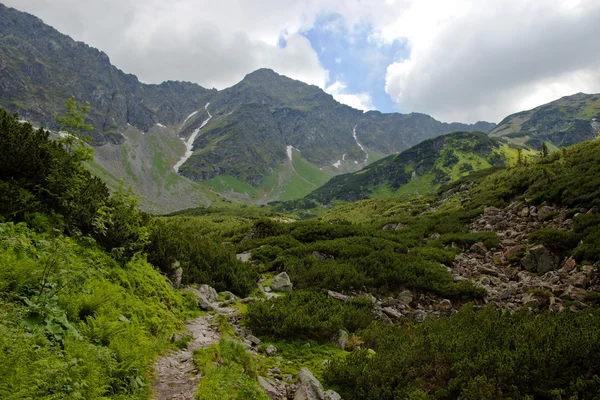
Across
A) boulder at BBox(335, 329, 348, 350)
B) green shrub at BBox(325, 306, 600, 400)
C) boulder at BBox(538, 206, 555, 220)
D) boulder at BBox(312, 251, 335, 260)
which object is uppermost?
boulder at BBox(538, 206, 555, 220)

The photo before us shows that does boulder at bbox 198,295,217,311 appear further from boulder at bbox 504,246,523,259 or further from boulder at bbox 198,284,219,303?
boulder at bbox 504,246,523,259

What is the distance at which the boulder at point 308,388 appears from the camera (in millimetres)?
6152

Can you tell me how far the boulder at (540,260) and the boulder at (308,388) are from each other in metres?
15.9

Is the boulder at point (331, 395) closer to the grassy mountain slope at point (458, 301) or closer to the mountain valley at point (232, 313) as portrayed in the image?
the mountain valley at point (232, 313)

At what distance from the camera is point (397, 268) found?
17.5 m

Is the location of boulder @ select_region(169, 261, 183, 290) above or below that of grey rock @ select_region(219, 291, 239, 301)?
above

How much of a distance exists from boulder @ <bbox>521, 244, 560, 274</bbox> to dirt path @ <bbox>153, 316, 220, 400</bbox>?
16845 millimetres

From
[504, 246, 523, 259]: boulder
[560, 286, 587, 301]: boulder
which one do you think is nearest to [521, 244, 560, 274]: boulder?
[504, 246, 523, 259]: boulder

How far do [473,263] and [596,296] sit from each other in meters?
8.18

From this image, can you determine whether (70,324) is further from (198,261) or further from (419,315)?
(419,315)

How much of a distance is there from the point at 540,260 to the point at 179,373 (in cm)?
1851

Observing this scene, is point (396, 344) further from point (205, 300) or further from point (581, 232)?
point (581, 232)

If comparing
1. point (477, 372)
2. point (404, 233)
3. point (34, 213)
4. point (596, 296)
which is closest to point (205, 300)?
point (34, 213)

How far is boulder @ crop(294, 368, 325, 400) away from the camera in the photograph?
6.15 meters
